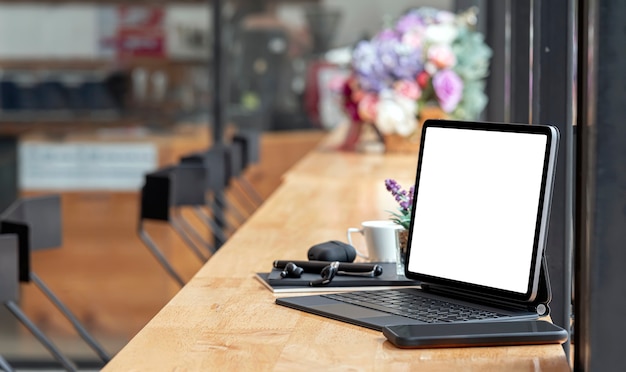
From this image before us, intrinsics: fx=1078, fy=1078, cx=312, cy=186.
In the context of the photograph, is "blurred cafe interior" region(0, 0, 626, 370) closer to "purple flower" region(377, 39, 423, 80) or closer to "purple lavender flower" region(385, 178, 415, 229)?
"purple flower" region(377, 39, 423, 80)

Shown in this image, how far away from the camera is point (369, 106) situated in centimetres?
474

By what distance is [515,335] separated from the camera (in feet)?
4.79

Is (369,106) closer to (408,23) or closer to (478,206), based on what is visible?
(408,23)

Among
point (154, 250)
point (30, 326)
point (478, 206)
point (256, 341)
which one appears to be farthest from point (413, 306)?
point (154, 250)

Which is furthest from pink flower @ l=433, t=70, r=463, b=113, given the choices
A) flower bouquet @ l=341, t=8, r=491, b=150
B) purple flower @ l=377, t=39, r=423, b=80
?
purple flower @ l=377, t=39, r=423, b=80

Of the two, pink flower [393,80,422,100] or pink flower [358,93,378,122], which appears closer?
pink flower [393,80,422,100]

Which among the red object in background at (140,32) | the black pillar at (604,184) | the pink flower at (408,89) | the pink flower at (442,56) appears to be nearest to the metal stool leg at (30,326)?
the black pillar at (604,184)

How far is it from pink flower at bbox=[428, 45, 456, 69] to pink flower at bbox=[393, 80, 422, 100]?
0.13m

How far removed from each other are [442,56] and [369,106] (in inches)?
15.6

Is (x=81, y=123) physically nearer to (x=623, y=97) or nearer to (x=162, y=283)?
(x=162, y=283)

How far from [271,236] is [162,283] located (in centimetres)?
399

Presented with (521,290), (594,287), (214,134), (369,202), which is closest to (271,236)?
(369,202)

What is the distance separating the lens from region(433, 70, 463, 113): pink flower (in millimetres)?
4570

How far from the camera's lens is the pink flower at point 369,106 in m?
4.74
